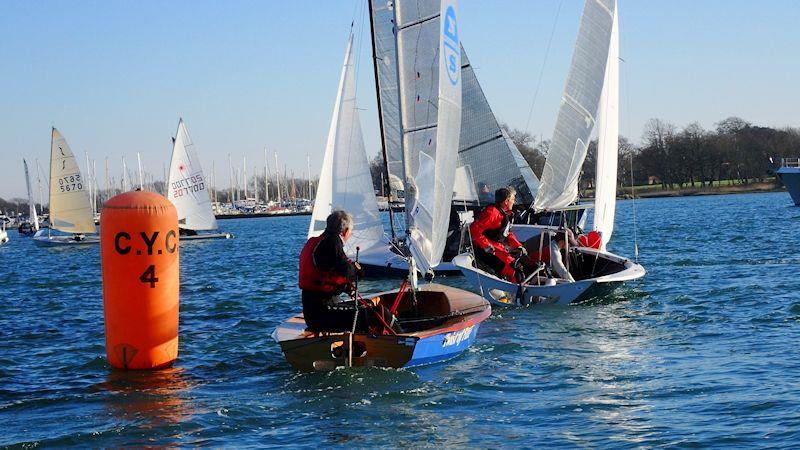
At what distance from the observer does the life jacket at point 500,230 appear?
1480cm

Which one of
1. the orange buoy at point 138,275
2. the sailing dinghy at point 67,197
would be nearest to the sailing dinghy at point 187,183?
the sailing dinghy at point 67,197

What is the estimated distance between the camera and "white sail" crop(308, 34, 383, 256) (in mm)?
21078

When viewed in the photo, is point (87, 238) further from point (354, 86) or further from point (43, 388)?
point (43, 388)

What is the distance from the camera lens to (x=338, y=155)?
71.2ft

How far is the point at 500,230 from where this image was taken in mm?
14969

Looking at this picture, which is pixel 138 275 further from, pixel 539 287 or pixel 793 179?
pixel 793 179

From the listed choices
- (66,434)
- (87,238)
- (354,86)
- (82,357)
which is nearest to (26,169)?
(87,238)

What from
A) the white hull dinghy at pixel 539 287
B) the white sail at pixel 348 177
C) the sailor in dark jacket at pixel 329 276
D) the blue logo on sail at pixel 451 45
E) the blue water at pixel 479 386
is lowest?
the blue water at pixel 479 386

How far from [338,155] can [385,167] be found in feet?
4.02

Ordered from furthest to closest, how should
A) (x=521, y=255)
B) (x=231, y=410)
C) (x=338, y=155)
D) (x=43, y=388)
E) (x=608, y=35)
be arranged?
(x=338, y=155), (x=608, y=35), (x=521, y=255), (x=43, y=388), (x=231, y=410)

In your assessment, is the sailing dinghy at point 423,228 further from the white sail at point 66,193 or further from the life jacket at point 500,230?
the white sail at point 66,193

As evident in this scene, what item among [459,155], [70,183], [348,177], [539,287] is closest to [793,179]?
[70,183]

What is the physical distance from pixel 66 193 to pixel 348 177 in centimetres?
2769

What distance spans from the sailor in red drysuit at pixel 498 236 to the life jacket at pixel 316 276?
17.1 feet
